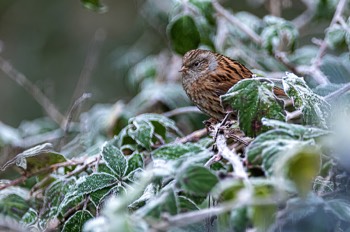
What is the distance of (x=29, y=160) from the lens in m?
2.53

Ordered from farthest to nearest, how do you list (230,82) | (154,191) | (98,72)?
(98,72)
(230,82)
(154,191)

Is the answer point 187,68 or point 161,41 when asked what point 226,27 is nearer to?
point 187,68

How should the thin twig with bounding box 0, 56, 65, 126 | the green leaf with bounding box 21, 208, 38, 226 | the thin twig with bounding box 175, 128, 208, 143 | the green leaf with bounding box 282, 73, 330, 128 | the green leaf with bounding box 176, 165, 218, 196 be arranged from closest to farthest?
the green leaf with bounding box 176, 165, 218, 196, the green leaf with bounding box 282, 73, 330, 128, the green leaf with bounding box 21, 208, 38, 226, the thin twig with bounding box 175, 128, 208, 143, the thin twig with bounding box 0, 56, 65, 126

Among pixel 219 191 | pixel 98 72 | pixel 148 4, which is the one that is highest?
pixel 219 191

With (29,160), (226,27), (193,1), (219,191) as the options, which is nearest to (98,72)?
(226,27)

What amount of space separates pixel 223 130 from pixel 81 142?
1.22m


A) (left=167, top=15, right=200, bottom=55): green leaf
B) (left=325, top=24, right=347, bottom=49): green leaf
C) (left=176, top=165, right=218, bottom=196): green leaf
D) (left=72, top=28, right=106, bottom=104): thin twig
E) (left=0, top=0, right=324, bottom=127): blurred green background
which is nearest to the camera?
(left=176, top=165, right=218, bottom=196): green leaf

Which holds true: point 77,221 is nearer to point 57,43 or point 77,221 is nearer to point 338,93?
point 338,93

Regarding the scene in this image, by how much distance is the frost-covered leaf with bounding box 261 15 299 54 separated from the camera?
10.3 feet

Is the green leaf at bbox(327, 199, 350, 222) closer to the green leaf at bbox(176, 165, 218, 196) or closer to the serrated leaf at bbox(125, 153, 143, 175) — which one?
the green leaf at bbox(176, 165, 218, 196)

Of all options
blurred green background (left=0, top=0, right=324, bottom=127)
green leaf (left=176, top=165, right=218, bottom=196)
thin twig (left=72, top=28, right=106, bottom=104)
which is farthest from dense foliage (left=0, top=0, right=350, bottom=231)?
blurred green background (left=0, top=0, right=324, bottom=127)

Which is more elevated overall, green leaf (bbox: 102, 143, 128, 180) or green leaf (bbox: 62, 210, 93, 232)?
green leaf (bbox: 102, 143, 128, 180)

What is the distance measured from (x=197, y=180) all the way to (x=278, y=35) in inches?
69.4

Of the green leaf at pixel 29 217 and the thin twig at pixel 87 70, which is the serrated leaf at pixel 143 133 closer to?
the green leaf at pixel 29 217
